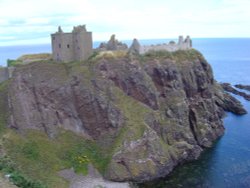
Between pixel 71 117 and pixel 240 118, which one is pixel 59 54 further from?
pixel 240 118

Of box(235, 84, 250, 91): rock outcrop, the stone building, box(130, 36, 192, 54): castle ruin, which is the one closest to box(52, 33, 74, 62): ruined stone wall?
box(130, 36, 192, 54): castle ruin

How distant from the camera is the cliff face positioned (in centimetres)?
7338

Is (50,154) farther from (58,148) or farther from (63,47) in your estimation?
(63,47)

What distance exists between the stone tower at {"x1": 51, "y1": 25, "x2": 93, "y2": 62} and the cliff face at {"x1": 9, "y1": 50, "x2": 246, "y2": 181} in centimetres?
392

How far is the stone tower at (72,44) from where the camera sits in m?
86.1

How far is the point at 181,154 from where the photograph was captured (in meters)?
78.2

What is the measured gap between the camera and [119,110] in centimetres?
7769

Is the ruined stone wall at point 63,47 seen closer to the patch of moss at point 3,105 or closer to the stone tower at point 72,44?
the stone tower at point 72,44

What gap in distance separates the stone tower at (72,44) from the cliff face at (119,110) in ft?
12.8

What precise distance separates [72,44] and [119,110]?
2218cm

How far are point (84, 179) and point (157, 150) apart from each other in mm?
17411

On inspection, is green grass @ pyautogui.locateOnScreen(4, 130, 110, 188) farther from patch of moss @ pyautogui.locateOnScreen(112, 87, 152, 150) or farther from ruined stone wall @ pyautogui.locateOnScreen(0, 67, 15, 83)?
ruined stone wall @ pyautogui.locateOnScreen(0, 67, 15, 83)

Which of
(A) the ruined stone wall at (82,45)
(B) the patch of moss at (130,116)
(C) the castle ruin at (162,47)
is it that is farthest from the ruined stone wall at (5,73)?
(C) the castle ruin at (162,47)

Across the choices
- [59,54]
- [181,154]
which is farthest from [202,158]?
[59,54]
